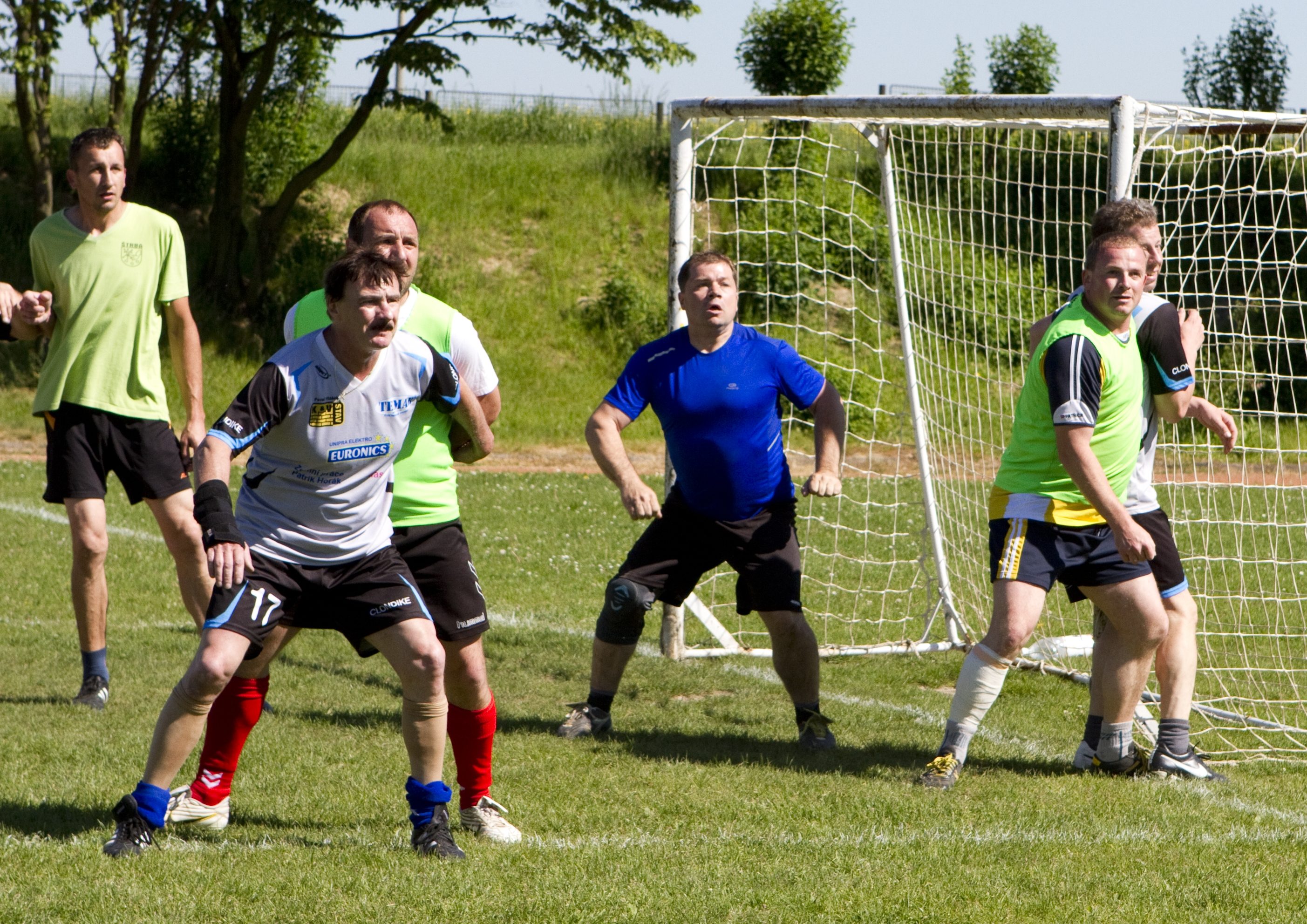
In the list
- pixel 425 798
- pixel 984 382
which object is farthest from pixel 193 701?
pixel 984 382

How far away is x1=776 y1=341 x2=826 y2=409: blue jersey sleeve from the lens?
18.2ft

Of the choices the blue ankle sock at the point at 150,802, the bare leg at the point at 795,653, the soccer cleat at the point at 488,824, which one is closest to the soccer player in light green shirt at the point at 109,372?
the blue ankle sock at the point at 150,802

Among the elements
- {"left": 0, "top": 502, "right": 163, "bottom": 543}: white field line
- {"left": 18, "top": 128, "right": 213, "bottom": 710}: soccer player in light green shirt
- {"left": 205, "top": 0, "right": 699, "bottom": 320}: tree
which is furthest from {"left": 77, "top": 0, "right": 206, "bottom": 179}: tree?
{"left": 18, "top": 128, "right": 213, "bottom": 710}: soccer player in light green shirt

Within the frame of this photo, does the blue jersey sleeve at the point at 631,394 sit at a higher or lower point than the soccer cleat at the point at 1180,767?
higher

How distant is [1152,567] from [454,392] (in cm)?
288

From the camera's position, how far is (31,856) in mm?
3922

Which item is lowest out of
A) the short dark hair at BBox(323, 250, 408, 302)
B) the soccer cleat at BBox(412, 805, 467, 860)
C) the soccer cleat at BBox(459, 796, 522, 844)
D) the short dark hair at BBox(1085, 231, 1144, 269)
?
the soccer cleat at BBox(459, 796, 522, 844)

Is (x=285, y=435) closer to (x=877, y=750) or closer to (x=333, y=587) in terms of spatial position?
(x=333, y=587)

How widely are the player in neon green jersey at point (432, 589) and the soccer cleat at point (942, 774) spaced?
1571 millimetres

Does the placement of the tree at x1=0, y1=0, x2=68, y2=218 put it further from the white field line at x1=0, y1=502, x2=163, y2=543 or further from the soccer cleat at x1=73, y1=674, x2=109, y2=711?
the soccer cleat at x1=73, y1=674, x2=109, y2=711

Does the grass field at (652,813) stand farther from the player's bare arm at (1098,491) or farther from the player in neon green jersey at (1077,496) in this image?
the player's bare arm at (1098,491)

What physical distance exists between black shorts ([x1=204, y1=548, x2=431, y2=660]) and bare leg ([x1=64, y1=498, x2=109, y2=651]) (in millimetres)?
2085

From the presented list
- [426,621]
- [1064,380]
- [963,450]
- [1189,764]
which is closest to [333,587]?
[426,621]

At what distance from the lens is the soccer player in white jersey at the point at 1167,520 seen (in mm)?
5078
